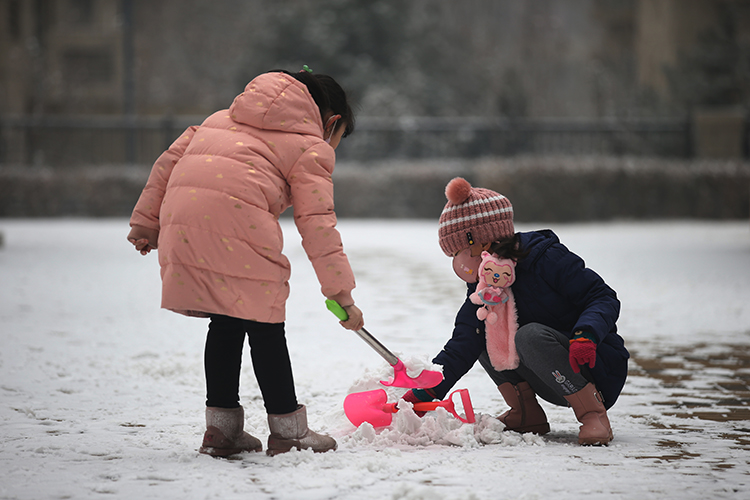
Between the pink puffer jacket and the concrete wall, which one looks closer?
the pink puffer jacket

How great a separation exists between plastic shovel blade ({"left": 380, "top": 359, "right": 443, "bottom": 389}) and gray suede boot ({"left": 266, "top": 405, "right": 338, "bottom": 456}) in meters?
0.35

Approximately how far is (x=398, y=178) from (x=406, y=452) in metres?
13.3

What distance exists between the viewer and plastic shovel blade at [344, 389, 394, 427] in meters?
2.73

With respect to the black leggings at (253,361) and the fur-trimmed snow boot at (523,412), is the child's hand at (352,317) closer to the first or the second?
the black leggings at (253,361)

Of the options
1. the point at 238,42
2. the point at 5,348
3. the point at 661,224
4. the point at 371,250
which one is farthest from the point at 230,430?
the point at 238,42

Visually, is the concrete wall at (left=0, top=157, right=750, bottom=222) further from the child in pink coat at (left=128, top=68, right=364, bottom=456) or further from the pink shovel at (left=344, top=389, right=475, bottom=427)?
the child in pink coat at (left=128, top=68, right=364, bottom=456)

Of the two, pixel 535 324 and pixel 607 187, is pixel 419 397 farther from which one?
pixel 607 187

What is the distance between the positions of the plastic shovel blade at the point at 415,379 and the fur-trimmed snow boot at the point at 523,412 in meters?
0.28

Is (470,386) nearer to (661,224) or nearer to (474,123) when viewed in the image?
(661,224)

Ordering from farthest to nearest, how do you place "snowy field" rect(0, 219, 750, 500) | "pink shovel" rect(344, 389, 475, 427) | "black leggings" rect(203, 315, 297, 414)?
1. "pink shovel" rect(344, 389, 475, 427)
2. "black leggings" rect(203, 315, 297, 414)
3. "snowy field" rect(0, 219, 750, 500)

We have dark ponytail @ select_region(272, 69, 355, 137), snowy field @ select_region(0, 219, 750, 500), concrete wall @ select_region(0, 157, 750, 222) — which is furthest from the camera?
concrete wall @ select_region(0, 157, 750, 222)

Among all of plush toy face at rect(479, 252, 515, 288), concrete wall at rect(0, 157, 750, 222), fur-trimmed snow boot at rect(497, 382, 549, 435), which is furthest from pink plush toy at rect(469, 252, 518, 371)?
concrete wall at rect(0, 157, 750, 222)

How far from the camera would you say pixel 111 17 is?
45.3 meters

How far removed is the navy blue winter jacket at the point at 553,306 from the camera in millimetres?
2658
